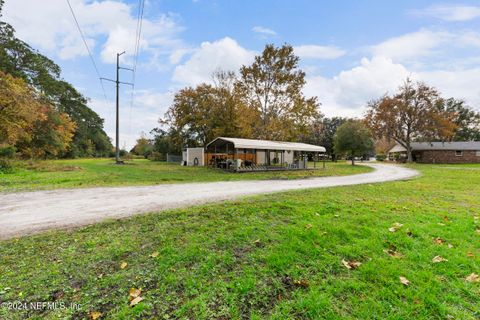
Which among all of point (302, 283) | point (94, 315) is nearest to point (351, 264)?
point (302, 283)

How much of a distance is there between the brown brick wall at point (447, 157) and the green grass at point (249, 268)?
4110 centimetres

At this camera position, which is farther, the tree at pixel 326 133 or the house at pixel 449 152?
the tree at pixel 326 133

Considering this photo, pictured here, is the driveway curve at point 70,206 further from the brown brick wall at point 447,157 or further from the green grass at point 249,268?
the brown brick wall at point 447,157

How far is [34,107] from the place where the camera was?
15.7 meters

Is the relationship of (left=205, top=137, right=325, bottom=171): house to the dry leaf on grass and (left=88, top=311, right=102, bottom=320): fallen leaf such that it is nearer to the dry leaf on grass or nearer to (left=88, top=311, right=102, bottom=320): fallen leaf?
the dry leaf on grass

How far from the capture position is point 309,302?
7.11ft

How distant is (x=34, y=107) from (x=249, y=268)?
790 inches

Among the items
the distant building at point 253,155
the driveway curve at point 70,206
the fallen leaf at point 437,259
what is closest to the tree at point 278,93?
the distant building at point 253,155

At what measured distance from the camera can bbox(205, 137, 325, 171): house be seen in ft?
57.0

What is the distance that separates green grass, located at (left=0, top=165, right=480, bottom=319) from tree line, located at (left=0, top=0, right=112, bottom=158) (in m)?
15.7

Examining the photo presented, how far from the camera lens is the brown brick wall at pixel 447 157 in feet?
112

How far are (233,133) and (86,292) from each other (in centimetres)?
2710

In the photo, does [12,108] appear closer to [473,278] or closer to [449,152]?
[473,278]

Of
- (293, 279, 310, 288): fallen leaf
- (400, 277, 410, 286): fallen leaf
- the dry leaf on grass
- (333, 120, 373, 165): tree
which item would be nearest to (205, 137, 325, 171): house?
(333, 120, 373, 165): tree
